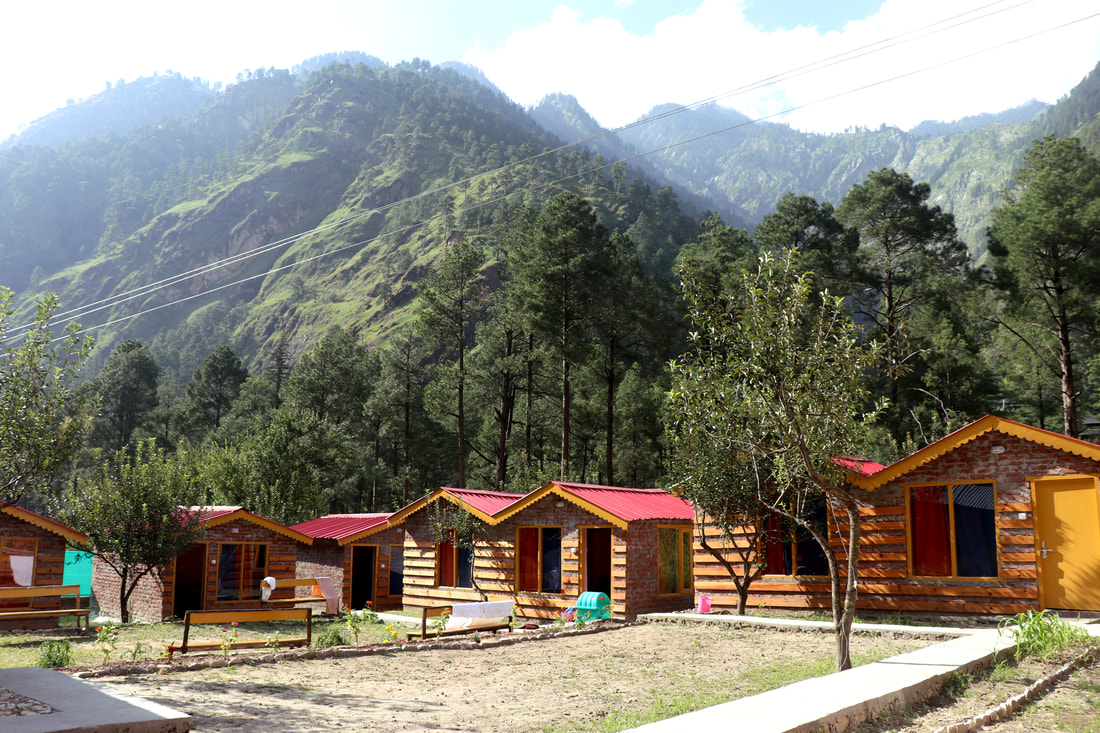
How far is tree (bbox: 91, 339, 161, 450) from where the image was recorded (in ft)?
196

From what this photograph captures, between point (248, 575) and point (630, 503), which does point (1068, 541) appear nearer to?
point (630, 503)

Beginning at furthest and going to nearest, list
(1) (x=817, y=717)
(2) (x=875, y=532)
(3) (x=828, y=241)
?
(3) (x=828, y=241) < (2) (x=875, y=532) < (1) (x=817, y=717)

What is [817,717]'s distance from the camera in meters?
5.76

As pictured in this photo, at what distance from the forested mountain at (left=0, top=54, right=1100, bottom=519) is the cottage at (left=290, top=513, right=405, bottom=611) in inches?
304

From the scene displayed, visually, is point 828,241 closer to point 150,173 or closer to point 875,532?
point 875,532

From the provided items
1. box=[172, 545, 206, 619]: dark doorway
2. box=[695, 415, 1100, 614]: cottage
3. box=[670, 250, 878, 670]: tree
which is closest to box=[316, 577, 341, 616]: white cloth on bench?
box=[172, 545, 206, 619]: dark doorway

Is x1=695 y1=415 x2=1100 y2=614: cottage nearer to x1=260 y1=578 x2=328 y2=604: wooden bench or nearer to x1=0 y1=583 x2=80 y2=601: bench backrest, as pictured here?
x1=260 y1=578 x2=328 y2=604: wooden bench

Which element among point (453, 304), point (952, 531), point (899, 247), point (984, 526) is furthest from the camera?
point (453, 304)

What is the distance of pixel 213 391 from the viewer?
59625 millimetres

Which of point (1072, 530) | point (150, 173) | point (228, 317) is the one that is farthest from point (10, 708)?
point (150, 173)

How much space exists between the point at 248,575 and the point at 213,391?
4193 centimetres

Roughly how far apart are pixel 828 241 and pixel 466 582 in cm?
2075

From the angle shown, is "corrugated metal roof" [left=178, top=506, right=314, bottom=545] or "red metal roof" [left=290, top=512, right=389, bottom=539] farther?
"red metal roof" [left=290, top=512, right=389, bottom=539]

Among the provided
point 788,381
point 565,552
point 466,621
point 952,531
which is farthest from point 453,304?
point 788,381
